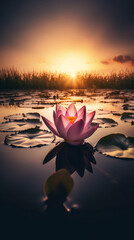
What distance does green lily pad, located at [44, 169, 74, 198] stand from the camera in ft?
2.00

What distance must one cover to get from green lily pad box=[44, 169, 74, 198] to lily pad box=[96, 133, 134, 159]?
43 centimetres

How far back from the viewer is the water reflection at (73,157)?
0.86m

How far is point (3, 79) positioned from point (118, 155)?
885cm

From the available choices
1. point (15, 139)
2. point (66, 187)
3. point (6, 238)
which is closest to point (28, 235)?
point (6, 238)

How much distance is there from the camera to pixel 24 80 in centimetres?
949

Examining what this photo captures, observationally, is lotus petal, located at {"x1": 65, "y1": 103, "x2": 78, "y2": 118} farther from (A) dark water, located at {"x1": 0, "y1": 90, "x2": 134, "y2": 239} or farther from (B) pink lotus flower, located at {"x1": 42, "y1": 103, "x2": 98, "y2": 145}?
(A) dark water, located at {"x1": 0, "y1": 90, "x2": 134, "y2": 239}

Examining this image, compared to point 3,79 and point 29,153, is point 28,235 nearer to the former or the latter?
point 29,153

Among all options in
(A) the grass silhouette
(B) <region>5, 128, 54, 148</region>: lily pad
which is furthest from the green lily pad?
(A) the grass silhouette

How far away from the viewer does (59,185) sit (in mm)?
624

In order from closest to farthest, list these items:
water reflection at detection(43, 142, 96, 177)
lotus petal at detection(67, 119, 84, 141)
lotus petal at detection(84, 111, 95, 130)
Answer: water reflection at detection(43, 142, 96, 177) < lotus petal at detection(67, 119, 84, 141) < lotus petal at detection(84, 111, 95, 130)

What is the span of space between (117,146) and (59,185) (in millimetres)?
591

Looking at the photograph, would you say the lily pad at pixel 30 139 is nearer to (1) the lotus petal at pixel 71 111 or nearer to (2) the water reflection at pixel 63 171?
(2) the water reflection at pixel 63 171

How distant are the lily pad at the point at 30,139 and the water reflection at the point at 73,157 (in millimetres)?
121

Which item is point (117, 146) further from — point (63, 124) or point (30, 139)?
point (30, 139)
